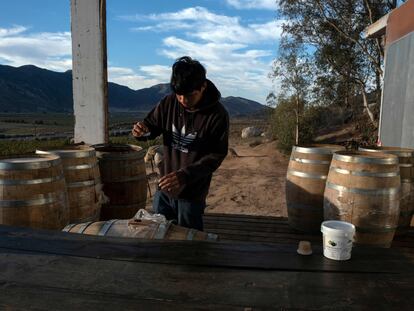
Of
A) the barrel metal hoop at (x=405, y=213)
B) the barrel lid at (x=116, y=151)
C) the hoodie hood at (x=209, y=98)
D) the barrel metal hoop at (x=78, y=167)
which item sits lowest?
the barrel metal hoop at (x=405, y=213)

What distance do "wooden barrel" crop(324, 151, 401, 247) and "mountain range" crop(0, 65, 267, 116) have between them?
9067 centimetres

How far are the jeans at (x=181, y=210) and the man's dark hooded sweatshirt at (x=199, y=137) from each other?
0.17 feet

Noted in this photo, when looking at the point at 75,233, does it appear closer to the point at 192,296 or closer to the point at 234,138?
the point at 192,296

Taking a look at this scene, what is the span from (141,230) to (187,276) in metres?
0.64

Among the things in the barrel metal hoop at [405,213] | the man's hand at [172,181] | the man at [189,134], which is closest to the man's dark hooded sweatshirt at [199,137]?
the man at [189,134]

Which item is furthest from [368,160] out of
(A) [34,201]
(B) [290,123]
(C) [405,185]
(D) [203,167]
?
(B) [290,123]

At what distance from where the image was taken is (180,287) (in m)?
1.67

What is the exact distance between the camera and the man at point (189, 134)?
2861 millimetres

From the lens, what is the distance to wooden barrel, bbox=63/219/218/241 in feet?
7.65

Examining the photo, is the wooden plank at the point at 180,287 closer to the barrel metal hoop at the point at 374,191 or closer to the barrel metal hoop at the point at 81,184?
the barrel metal hoop at the point at 81,184

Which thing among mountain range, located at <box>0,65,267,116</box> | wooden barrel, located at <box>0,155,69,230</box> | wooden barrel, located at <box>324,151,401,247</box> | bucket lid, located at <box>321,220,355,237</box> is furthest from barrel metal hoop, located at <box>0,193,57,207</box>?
mountain range, located at <box>0,65,267,116</box>

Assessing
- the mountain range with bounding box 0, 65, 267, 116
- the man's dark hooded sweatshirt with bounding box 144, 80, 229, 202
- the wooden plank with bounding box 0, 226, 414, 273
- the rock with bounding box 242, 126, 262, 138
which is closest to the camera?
the wooden plank with bounding box 0, 226, 414, 273

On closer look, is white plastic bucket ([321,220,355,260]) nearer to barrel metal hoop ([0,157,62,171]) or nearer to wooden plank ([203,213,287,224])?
barrel metal hoop ([0,157,62,171])

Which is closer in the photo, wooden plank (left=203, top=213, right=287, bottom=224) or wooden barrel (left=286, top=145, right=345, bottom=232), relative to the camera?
wooden barrel (left=286, top=145, right=345, bottom=232)
